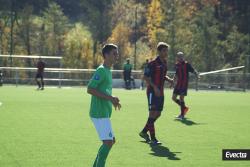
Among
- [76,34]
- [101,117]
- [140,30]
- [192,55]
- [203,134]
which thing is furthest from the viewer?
[140,30]

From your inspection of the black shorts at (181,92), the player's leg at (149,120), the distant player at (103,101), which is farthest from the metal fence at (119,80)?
the distant player at (103,101)

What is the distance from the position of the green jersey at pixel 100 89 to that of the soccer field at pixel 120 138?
1870mm

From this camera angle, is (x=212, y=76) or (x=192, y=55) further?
(x=192, y=55)

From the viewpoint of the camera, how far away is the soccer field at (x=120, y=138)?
36.2ft

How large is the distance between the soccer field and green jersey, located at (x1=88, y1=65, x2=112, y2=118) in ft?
6.13

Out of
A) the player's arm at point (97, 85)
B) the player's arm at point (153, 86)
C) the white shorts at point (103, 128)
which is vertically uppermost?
the player's arm at point (97, 85)

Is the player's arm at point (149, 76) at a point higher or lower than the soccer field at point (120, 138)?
higher

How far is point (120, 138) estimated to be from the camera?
46.9ft

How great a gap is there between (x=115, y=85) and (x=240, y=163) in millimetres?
37394

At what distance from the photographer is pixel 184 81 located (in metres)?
20.3

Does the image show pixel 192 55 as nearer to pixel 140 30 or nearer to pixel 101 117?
pixel 140 30

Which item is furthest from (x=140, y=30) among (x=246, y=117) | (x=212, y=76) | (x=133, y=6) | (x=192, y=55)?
(x=246, y=117)

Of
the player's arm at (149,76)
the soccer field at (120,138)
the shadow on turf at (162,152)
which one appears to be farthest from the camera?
the player's arm at (149,76)

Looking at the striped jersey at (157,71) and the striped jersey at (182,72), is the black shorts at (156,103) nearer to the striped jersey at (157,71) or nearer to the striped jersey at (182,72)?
the striped jersey at (157,71)
